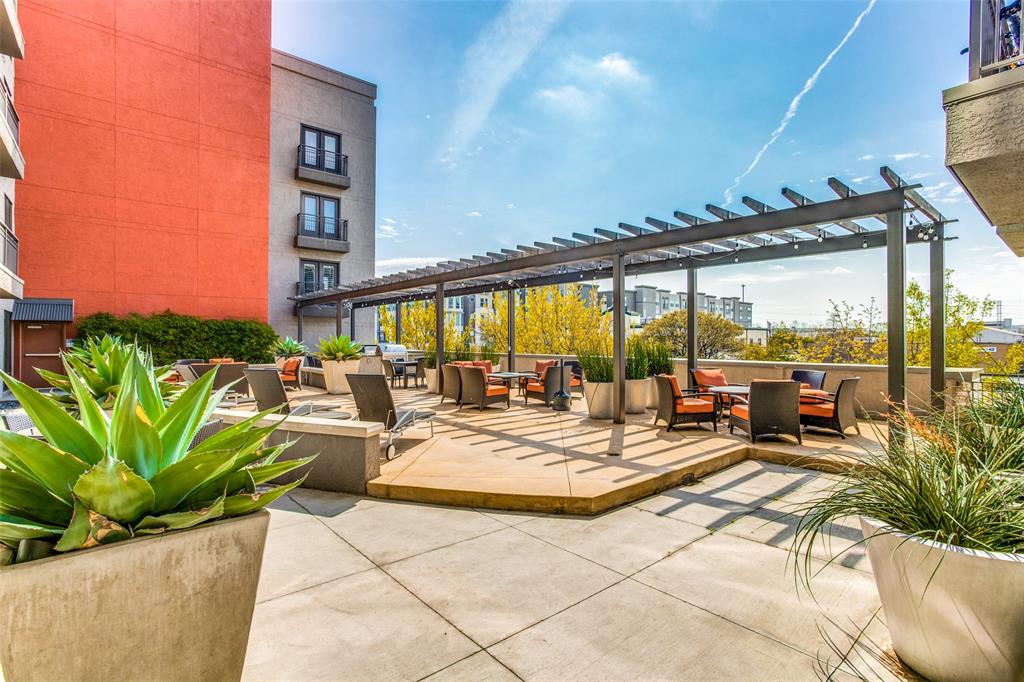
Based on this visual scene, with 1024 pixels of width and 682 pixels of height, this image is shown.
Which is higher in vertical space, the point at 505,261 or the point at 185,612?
the point at 505,261

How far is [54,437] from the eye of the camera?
132cm

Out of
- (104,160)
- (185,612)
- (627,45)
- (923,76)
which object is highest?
(627,45)

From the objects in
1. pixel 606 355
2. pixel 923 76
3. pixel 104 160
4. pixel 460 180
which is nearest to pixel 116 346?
pixel 606 355

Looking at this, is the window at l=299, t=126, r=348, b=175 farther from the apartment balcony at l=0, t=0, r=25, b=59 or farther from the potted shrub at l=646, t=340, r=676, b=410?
the potted shrub at l=646, t=340, r=676, b=410

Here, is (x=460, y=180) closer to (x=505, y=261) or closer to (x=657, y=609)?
(x=505, y=261)

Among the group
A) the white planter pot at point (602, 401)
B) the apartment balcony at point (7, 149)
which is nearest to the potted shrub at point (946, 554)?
the white planter pot at point (602, 401)

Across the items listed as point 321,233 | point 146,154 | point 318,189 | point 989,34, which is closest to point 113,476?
point 989,34

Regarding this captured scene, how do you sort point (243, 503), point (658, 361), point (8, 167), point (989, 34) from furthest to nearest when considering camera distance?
point (658, 361) < point (8, 167) < point (989, 34) < point (243, 503)

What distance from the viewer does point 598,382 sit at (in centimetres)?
798

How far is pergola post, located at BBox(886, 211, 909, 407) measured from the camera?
545 centimetres

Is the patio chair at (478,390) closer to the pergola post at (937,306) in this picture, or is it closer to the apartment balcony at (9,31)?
the pergola post at (937,306)

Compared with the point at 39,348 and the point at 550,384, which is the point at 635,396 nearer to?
the point at 550,384

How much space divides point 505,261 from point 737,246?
14.0ft

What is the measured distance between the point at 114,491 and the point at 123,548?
0.14 meters
